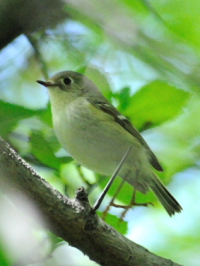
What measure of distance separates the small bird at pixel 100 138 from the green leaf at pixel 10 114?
2.47 feet

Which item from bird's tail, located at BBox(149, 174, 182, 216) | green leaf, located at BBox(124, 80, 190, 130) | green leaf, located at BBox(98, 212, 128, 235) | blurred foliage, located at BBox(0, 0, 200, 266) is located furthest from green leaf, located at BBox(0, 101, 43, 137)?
bird's tail, located at BBox(149, 174, 182, 216)

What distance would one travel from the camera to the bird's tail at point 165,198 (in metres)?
2.22

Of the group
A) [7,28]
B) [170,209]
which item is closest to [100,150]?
[170,209]

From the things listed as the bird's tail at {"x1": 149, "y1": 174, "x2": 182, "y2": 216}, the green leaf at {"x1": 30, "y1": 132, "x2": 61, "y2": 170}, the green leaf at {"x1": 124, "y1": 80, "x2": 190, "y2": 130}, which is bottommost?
the bird's tail at {"x1": 149, "y1": 174, "x2": 182, "y2": 216}

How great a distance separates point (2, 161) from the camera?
1.10 m

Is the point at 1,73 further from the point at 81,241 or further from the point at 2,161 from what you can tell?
the point at 81,241

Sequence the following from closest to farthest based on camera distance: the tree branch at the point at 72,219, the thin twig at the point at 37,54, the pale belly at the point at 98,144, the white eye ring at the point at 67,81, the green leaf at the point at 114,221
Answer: the tree branch at the point at 72,219 < the thin twig at the point at 37,54 < the green leaf at the point at 114,221 < the pale belly at the point at 98,144 < the white eye ring at the point at 67,81

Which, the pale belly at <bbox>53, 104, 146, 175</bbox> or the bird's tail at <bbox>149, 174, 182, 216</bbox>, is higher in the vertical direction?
the pale belly at <bbox>53, 104, 146, 175</bbox>

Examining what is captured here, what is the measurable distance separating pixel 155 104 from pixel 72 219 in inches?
21.7

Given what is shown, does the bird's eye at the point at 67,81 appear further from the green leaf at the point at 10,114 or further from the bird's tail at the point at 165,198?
the green leaf at the point at 10,114

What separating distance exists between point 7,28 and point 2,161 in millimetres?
343

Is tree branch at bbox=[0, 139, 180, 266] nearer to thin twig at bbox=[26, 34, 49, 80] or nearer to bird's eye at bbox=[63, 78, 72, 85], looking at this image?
thin twig at bbox=[26, 34, 49, 80]

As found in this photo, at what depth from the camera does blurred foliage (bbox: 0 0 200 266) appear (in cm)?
77

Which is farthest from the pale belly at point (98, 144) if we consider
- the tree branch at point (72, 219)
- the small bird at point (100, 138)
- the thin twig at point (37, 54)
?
the tree branch at point (72, 219)
